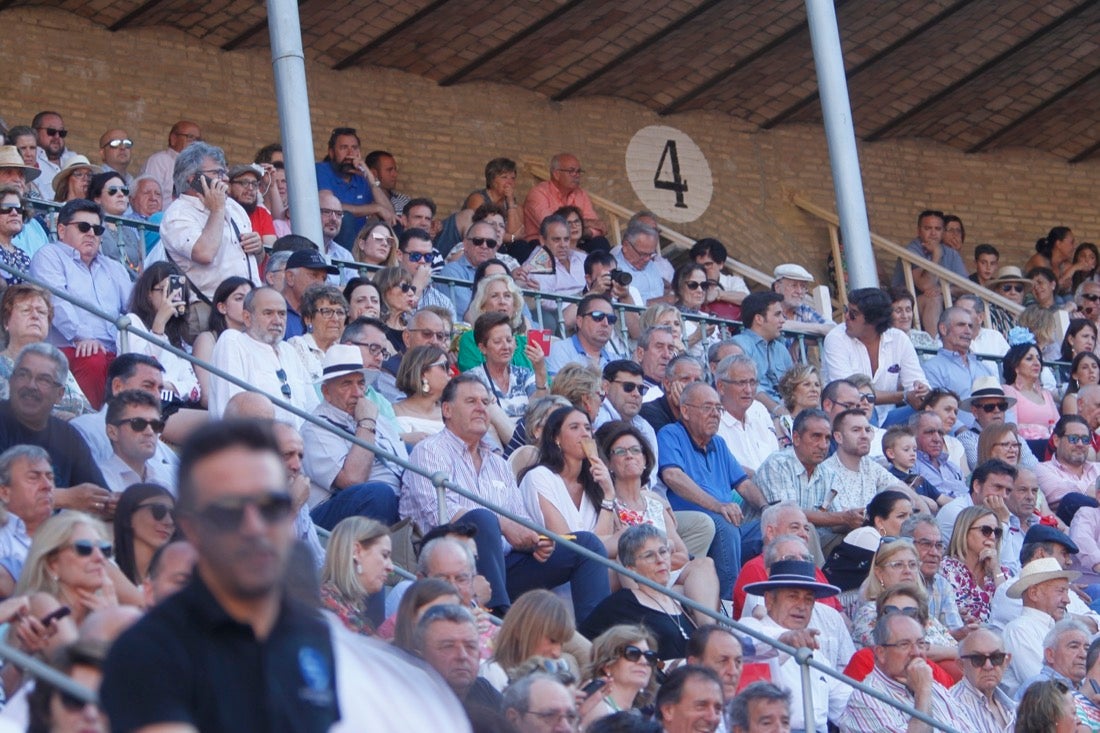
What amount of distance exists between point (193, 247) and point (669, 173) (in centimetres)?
837

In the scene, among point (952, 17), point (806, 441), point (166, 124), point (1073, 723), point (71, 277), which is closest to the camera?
point (1073, 723)

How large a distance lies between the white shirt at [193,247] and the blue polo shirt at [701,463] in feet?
6.69

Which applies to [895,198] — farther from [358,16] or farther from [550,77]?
[358,16]

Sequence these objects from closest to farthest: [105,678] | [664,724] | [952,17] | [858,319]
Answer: [105,678] → [664,724] → [858,319] → [952,17]

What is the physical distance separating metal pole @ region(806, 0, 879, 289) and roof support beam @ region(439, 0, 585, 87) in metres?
2.42

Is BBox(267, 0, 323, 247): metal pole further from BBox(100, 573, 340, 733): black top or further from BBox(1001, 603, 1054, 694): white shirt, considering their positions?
BBox(100, 573, 340, 733): black top

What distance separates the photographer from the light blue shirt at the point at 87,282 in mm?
8656

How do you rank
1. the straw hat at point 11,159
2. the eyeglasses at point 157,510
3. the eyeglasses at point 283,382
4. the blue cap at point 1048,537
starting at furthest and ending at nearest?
the straw hat at point 11,159, the blue cap at point 1048,537, the eyeglasses at point 283,382, the eyeglasses at point 157,510

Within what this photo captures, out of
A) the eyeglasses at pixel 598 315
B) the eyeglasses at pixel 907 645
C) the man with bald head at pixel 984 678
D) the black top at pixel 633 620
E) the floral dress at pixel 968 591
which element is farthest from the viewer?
the eyeglasses at pixel 598 315

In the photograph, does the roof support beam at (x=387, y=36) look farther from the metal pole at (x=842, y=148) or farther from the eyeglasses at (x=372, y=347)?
the eyeglasses at (x=372, y=347)

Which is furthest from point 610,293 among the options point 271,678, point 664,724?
point 271,678

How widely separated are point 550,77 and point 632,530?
9421 mm

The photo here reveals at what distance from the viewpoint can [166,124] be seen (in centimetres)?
1471

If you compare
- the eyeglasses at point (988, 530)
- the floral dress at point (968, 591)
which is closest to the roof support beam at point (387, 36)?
the eyeglasses at point (988, 530)
